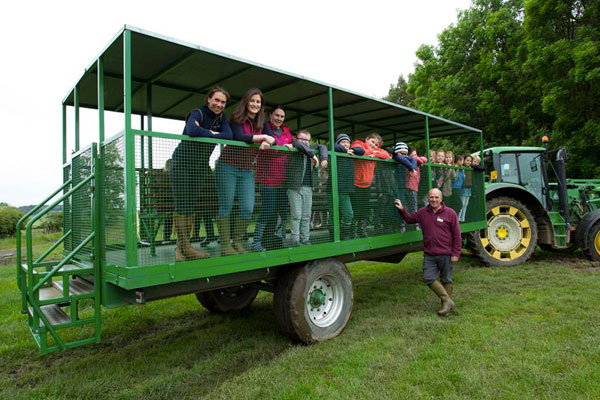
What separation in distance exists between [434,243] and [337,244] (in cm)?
157

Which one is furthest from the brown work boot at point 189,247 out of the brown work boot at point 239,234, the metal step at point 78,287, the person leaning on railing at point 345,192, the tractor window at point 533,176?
the tractor window at point 533,176

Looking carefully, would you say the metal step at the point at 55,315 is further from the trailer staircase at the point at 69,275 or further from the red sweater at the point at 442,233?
the red sweater at the point at 442,233

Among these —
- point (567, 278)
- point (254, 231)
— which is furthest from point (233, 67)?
point (567, 278)

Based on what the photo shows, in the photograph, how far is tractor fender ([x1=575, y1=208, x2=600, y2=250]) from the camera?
781 cm

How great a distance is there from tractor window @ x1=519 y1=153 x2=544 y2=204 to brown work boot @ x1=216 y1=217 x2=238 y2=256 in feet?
24.8

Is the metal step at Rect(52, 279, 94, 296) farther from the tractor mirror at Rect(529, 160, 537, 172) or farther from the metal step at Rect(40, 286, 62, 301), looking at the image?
the tractor mirror at Rect(529, 160, 537, 172)

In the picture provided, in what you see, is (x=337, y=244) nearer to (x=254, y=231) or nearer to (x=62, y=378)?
(x=254, y=231)

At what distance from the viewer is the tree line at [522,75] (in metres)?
11.7

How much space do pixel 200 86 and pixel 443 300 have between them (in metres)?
4.19

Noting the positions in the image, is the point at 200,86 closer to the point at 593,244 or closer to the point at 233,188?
the point at 233,188

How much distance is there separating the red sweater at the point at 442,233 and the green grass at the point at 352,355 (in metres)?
0.79

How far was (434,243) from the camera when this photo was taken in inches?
204

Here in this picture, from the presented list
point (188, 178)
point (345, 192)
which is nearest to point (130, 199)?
point (188, 178)

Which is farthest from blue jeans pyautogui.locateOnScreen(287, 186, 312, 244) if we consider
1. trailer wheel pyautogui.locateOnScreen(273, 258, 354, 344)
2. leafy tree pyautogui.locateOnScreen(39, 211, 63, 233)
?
leafy tree pyautogui.locateOnScreen(39, 211, 63, 233)
